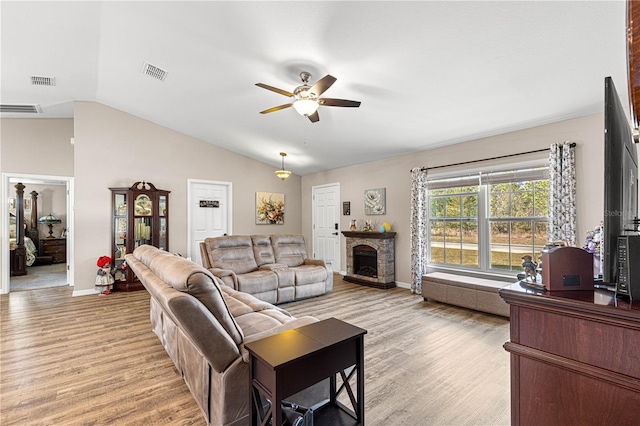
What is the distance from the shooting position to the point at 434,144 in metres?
4.95

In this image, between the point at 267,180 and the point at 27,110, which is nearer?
the point at 27,110

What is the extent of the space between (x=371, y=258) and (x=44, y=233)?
9119 millimetres

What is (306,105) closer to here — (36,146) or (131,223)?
(131,223)

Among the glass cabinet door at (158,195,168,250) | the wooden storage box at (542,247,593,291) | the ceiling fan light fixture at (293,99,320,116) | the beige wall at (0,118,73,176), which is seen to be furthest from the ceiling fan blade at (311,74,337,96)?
the beige wall at (0,118,73,176)

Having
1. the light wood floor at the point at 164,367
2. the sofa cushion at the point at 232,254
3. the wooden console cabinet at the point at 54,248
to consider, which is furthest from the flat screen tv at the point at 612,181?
the wooden console cabinet at the point at 54,248

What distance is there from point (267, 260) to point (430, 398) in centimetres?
348

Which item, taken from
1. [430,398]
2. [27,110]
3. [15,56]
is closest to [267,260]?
[430,398]

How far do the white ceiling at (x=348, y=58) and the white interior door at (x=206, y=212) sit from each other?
201cm

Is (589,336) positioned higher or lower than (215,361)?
higher

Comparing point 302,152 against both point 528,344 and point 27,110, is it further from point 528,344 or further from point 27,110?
point 528,344

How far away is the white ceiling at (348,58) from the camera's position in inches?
93.6

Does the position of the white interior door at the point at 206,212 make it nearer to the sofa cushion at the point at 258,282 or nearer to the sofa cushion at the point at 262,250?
the sofa cushion at the point at 262,250

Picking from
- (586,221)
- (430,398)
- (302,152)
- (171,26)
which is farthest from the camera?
(302,152)

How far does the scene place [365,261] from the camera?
601 cm
